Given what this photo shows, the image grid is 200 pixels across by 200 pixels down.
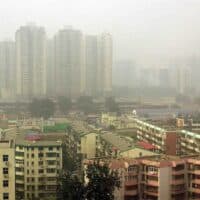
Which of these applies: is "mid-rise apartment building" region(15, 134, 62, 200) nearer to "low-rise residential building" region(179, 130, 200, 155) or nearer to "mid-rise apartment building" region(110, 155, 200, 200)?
"mid-rise apartment building" region(110, 155, 200, 200)

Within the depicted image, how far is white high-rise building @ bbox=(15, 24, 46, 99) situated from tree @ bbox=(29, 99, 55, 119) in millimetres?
921

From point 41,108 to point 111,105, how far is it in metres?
1.79

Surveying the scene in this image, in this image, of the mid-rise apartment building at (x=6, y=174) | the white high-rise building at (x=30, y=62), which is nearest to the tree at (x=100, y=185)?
the mid-rise apartment building at (x=6, y=174)

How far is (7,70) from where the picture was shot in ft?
42.1

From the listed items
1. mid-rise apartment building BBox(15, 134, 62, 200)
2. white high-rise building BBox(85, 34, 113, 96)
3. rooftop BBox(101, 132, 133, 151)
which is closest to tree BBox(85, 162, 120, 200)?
mid-rise apartment building BBox(15, 134, 62, 200)

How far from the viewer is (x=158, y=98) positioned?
11789mm

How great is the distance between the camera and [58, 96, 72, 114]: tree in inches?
475

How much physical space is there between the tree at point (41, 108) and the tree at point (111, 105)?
1404mm

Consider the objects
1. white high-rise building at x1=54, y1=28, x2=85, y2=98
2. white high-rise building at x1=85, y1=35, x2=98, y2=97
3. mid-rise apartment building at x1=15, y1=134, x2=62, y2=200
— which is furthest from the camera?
white high-rise building at x1=85, y1=35, x2=98, y2=97

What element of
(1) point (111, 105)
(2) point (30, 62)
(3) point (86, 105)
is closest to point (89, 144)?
(1) point (111, 105)

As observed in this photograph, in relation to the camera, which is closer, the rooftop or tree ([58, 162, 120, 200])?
tree ([58, 162, 120, 200])

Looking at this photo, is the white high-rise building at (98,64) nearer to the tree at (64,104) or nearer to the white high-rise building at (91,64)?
the white high-rise building at (91,64)

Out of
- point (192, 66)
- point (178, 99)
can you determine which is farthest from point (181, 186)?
point (178, 99)

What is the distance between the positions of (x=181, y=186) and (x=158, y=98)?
7.72 m
